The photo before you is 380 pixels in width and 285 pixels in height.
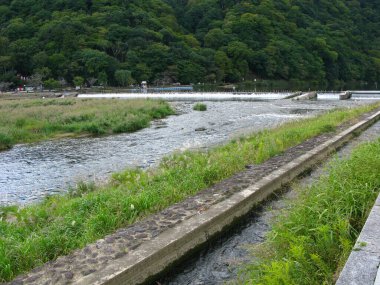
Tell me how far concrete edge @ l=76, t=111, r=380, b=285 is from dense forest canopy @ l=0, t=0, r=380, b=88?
63056 millimetres

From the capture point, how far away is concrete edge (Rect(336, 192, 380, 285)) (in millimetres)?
3076

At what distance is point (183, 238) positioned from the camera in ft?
16.2

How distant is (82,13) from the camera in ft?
275

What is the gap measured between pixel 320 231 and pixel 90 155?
12.3 metres

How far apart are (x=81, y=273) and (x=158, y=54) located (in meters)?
73.9

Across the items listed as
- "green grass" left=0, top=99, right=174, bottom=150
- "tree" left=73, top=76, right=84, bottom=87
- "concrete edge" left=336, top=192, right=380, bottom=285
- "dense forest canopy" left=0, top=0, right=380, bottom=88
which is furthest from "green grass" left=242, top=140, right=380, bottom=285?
"tree" left=73, top=76, right=84, bottom=87

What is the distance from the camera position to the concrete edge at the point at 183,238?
4102 millimetres

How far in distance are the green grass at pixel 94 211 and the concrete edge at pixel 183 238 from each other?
924 millimetres

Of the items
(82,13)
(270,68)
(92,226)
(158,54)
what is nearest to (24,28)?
(82,13)

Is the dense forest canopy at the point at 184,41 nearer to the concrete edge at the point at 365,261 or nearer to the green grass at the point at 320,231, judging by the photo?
the green grass at the point at 320,231

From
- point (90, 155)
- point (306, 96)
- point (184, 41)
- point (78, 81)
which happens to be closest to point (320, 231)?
point (90, 155)

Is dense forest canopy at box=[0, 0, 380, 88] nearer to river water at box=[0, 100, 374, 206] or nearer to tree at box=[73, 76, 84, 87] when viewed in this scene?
tree at box=[73, 76, 84, 87]

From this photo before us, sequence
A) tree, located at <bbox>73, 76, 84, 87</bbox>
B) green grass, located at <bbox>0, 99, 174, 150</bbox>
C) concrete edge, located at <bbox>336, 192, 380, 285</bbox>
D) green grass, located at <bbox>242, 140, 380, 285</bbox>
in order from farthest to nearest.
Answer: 1. tree, located at <bbox>73, 76, 84, 87</bbox>
2. green grass, located at <bbox>0, 99, 174, 150</bbox>
3. green grass, located at <bbox>242, 140, 380, 285</bbox>
4. concrete edge, located at <bbox>336, 192, 380, 285</bbox>

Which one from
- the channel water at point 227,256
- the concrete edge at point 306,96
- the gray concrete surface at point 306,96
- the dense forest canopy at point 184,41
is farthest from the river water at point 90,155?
the dense forest canopy at point 184,41
